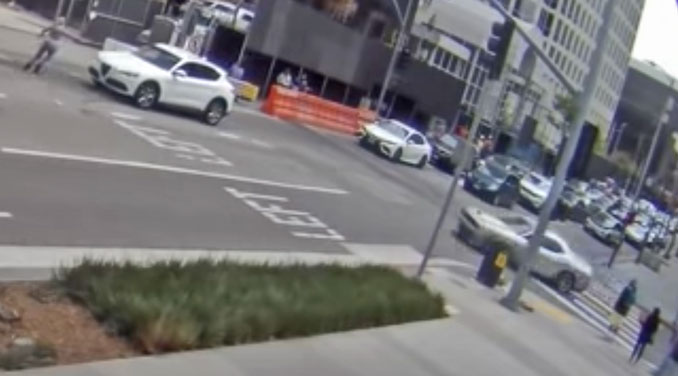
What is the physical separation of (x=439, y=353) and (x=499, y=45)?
22.6 feet

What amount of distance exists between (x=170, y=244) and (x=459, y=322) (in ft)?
14.9

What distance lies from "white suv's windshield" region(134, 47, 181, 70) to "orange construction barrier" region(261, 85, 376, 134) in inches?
446

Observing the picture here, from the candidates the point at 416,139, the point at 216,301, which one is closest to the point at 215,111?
the point at 416,139

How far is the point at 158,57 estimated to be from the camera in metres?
27.1

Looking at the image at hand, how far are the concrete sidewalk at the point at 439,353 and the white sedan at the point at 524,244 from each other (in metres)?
5.18

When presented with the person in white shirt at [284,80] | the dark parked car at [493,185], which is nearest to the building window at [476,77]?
the dark parked car at [493,185]

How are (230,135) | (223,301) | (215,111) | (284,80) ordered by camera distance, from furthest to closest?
(284,80)
(215,111)
(230,135)
(223,301)

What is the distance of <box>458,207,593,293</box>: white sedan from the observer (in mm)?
26891

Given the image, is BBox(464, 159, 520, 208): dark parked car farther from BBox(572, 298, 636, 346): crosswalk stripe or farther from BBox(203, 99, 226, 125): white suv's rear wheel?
BBox(203, 99, 226, 125): white suv's rear wheel

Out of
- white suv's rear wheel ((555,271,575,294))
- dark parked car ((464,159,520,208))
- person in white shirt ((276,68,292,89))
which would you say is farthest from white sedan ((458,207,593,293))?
person in white shirt ((276,68,292,89))

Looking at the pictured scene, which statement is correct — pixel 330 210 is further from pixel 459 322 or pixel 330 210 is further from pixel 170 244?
pixel 170 244

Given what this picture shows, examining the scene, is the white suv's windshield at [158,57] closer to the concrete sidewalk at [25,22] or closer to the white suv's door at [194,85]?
the white suv's door at [194,85]

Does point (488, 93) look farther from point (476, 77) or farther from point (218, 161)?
point (476, 77)

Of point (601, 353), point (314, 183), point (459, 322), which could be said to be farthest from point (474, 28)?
point (459, 322)
